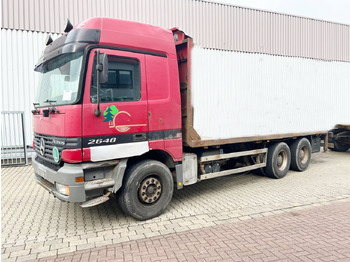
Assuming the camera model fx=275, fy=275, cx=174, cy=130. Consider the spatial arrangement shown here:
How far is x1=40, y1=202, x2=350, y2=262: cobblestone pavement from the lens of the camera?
3.28 metres

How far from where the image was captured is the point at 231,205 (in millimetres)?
5152

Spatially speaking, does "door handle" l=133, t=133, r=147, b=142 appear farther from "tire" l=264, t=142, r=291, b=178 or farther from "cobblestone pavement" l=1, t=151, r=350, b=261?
"tire" l=264, t=142, r=291, b=178

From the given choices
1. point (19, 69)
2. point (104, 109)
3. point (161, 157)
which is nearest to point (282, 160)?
point (161, 157)

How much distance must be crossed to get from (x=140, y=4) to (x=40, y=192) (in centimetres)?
793

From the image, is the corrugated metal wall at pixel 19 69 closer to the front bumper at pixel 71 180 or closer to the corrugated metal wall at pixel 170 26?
the corrugated metal wall at pixel 170 26

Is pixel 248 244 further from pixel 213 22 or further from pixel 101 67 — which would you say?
pixel 213 22

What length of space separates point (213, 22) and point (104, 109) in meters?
9.41

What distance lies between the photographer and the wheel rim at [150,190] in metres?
4.37

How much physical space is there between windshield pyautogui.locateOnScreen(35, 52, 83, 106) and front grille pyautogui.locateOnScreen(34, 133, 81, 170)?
52 centimetres

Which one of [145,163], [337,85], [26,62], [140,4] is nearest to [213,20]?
[140,4]

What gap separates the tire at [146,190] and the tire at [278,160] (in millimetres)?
3222

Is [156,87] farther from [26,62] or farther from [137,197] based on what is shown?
[26,62]

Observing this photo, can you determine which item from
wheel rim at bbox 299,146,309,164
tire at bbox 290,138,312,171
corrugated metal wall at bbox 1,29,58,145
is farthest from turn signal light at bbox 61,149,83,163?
corrugated metal wall at bbox 1,29,58,145

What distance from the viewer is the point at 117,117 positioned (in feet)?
13.3
